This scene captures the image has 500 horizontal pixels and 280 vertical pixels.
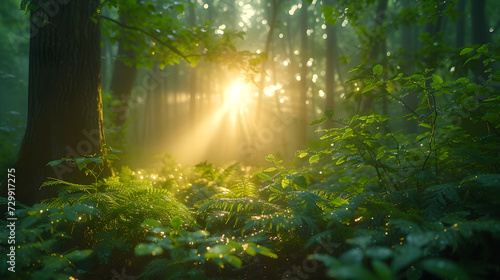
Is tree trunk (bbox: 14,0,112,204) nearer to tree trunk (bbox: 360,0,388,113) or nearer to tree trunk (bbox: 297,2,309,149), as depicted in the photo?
tree trunk (bbox: 360,0,388,113)

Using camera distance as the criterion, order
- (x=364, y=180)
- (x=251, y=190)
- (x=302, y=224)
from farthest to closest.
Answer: (x=251, y=190), (x=364, y=180), (x=302, y=224)

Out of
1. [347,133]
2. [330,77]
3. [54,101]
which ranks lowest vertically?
[347,133]

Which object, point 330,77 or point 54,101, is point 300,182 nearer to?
point 54,101

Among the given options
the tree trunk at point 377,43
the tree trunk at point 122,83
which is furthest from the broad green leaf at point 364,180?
the tree trunk at point 122,83

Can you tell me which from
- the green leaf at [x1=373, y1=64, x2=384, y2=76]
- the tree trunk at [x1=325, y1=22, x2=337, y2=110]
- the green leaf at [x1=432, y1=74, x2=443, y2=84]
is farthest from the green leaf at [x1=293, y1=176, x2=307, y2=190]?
the tree trunk at [x1=325, y1=22, x2=337, y2=110]

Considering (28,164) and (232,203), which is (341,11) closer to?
(232,203)

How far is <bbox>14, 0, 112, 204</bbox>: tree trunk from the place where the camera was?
3.31 metres

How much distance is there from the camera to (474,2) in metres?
8.45

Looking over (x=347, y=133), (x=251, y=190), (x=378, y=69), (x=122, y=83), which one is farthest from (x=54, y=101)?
(x=122, y=83)

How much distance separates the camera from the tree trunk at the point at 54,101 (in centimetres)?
331

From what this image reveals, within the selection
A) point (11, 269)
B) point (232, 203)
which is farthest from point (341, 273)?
point (11, 269)

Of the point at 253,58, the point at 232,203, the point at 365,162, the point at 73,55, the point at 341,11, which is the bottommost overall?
the point at 232,203

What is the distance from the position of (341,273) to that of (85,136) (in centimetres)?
362

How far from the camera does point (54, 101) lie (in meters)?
3.34
